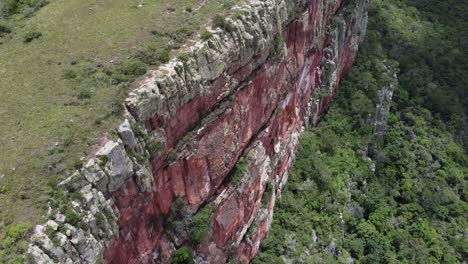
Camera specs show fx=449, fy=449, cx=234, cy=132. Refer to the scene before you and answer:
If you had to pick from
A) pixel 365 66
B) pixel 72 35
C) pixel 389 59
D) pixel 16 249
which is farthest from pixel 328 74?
pixel 16 249

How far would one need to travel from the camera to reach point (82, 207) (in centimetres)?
2309

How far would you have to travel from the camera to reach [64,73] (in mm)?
31078

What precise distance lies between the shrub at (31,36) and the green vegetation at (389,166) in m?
26.7

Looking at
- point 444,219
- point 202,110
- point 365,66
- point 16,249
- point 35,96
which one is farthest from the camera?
point 365,66

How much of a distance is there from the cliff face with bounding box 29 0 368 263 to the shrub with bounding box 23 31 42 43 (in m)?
12.7

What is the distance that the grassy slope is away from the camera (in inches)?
947

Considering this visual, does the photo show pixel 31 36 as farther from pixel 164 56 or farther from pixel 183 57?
pixel 183 57

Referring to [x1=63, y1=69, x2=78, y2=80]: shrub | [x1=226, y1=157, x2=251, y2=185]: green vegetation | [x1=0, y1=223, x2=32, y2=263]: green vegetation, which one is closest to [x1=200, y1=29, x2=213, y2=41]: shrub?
[x1=63, y1=69, x2=78, y2=80]: shrub

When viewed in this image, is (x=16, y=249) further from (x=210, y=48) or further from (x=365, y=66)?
(x=365, y=66)

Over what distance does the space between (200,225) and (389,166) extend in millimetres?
33012

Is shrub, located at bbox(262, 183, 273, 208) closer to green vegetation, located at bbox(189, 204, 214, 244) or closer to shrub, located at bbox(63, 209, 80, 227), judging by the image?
green vegetation, located at bbox(189, 204, 214, 244)

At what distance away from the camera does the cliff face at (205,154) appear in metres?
24.2

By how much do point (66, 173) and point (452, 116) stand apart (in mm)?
57359

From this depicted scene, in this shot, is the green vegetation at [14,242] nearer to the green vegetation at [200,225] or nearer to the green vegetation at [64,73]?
the green vegetation at [64,73]
